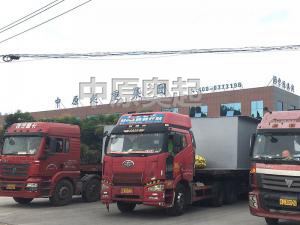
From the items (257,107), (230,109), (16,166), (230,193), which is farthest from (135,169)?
(230,109)

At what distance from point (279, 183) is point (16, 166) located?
28.8 feet

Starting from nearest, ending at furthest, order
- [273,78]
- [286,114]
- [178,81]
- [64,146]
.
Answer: [286,114], [64,146], [178,81], [273,78]

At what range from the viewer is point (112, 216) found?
14.0 m

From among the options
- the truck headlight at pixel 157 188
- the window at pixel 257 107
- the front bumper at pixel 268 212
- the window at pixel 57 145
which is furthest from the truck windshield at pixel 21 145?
the window at pixel 257 107

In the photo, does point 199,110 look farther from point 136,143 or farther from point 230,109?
point 136,143

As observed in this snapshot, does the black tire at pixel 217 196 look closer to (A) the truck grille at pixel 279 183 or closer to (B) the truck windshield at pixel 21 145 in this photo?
(A) the truck grille at pixel 279 183

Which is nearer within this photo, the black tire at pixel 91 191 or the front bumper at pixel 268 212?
the front bumper at pixel 268 212

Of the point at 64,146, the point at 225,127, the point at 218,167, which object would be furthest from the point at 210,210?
the point at 64,146

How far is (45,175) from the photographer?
53.2 feet

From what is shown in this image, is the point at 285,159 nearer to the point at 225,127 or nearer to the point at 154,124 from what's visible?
the point at 154,124

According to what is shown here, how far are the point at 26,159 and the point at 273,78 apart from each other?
4797cm

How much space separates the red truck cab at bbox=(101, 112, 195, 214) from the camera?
13.0m

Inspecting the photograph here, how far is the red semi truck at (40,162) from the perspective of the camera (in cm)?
1594

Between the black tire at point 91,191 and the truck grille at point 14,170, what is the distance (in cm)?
271
